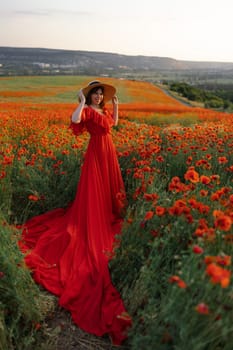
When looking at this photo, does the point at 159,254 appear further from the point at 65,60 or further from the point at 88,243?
the point at 65,60

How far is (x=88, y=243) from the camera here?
4.00 m

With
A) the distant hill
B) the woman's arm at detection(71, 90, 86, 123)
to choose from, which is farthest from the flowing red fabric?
the distant hill

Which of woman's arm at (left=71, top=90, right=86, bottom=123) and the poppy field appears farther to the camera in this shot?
woman's arm at (left=71, top=90, right=86, bottom=123)

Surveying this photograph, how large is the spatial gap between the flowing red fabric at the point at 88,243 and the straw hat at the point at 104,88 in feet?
0.71

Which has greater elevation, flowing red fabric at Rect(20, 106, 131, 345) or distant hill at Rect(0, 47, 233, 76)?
distant hill at Rect(0, 47, 233, 76)

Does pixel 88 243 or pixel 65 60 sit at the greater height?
pixel 65 60

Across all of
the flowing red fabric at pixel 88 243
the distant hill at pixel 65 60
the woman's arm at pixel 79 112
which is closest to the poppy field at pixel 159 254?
the flowing red fabric at pixel 88 243

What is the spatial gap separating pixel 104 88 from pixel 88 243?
1860mm

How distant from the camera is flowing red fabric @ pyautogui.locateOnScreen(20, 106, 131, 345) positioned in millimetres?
3115

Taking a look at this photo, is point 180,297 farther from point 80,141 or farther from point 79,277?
point 80,141

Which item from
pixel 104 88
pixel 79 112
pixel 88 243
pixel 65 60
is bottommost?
pixel 88 243

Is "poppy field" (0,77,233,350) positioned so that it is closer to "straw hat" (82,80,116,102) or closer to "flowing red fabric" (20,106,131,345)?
"flowing red fabric" (20,106,131,345)

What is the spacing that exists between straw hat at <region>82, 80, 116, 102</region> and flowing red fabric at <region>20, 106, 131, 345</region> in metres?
0.22

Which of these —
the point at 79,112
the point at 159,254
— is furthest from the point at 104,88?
the point at 159,254
